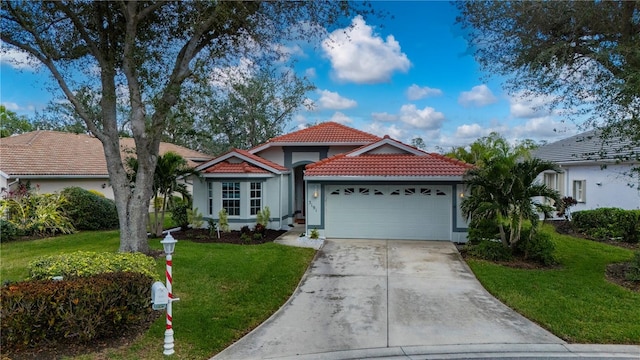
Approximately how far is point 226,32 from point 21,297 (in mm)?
9240

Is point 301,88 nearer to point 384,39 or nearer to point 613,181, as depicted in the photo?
point 384,39

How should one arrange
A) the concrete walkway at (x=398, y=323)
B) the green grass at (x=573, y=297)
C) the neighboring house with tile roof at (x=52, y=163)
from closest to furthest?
the concrete walkway at (x=398, y=323)
the green grass at (x=573, y=297)
the neighboring house with tile roof at (x=52, y=163)

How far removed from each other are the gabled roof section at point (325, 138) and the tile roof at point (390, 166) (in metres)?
2.55

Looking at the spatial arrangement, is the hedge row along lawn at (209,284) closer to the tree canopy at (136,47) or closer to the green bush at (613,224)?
the tree canopy at (136,47)

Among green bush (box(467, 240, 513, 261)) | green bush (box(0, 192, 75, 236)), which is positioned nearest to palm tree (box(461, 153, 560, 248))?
green bush (box(467, 240, 513, 261))

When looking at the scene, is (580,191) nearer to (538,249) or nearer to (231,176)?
(538,249)

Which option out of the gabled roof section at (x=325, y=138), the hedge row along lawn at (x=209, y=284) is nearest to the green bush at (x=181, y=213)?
the hedge row along lawn at (x=209, y=284)

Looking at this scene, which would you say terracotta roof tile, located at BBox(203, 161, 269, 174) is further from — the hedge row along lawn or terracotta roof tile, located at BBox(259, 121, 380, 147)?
the hedge row along lawn

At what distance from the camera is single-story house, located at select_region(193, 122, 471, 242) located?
1402 cm

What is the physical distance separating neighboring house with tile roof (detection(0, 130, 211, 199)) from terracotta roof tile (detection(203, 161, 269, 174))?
3.56 metres

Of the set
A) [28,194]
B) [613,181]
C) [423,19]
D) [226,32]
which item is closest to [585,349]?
[423,19]

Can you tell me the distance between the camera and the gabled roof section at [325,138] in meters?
18.0

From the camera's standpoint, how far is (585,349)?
5.66 m

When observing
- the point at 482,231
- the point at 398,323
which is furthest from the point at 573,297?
the point at 482,231
